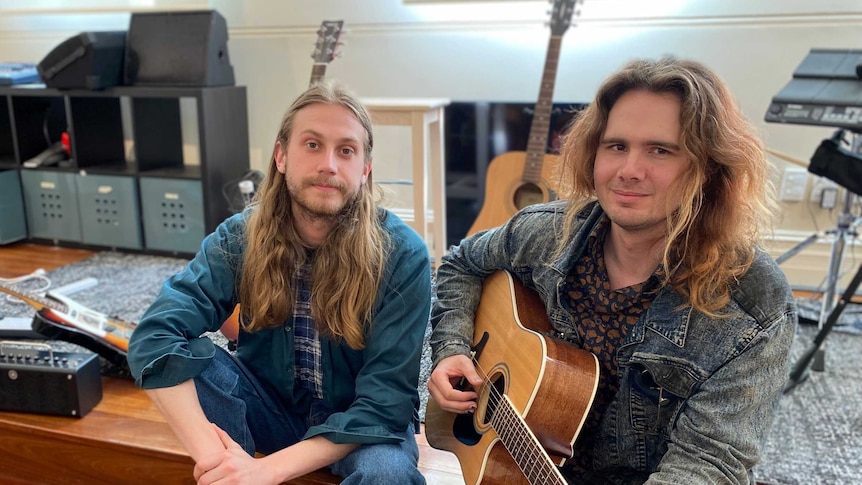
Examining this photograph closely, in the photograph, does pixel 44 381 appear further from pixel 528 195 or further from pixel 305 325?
pixel 528 195

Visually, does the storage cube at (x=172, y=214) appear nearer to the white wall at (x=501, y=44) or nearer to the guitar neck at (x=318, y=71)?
the white wall at (x=501, y=44)

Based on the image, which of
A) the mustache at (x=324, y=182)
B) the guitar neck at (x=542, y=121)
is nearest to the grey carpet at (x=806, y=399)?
the mustache at (x=324, y=182)

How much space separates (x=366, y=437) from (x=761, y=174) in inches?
31.3

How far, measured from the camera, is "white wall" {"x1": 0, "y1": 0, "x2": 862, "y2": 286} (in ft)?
8.66

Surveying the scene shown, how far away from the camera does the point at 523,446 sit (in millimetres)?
1034

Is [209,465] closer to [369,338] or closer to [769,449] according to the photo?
[369,338]

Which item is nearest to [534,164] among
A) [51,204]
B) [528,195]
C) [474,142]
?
[528,195]

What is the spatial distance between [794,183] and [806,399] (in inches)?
45.0

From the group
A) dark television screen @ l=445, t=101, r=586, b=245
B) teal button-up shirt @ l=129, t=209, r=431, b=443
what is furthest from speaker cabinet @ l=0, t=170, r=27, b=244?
teal button-up shirt @ l=129, t=209, r=431, b=443

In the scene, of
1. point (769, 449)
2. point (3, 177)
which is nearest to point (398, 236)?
point (769, 449)

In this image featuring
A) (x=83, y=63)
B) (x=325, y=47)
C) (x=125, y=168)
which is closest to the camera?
(x=325, y=47)

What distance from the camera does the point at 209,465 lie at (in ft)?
3.76

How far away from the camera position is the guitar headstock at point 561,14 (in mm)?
2484

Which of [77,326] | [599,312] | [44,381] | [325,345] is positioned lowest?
[44,381]
